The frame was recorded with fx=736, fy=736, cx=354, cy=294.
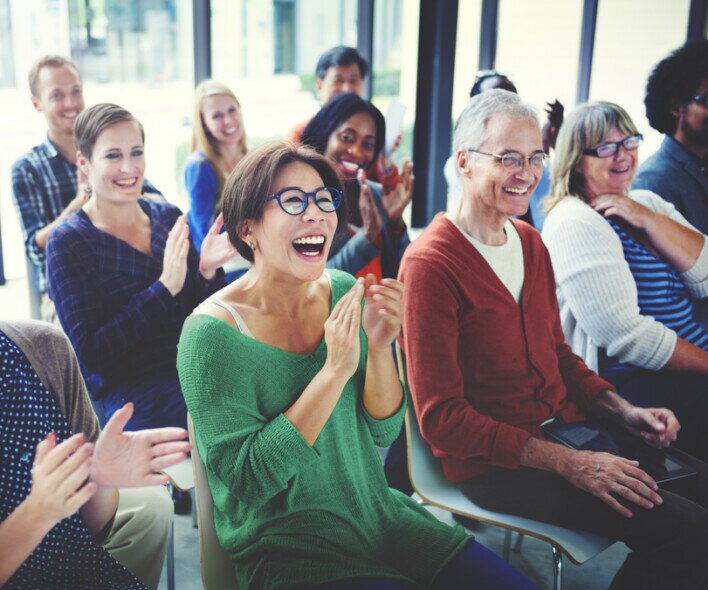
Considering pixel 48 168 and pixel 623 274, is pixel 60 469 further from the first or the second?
pixel 48 168

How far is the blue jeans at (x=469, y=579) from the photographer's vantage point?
137 cm

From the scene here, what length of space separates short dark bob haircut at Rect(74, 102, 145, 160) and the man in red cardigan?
1096 millimetres

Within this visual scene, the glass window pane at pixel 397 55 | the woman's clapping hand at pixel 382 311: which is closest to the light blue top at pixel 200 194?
the woman's clapping hand at pixel 382 311

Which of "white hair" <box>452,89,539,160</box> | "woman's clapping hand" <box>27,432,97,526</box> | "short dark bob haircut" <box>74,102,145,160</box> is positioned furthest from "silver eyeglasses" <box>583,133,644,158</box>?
"woman's clapping hand" <box>27,432,97,526</box>

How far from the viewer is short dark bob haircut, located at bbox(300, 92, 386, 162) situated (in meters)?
2.91

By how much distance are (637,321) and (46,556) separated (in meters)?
1.68

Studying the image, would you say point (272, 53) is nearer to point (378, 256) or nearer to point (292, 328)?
point (378, 256)

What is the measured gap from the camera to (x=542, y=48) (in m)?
7.12

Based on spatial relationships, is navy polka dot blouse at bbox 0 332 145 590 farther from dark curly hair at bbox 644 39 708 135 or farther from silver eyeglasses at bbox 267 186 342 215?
dark curly hair at bbox 644 39 708 135

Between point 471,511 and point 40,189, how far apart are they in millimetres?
2260

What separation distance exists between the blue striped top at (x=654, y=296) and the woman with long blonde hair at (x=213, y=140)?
1768 mm

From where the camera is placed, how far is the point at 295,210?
4.86ft

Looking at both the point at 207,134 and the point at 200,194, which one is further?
the point at 207,134

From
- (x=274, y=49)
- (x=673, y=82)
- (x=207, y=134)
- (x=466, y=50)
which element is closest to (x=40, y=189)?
(x=207, y=134)
